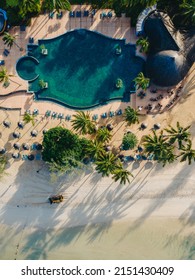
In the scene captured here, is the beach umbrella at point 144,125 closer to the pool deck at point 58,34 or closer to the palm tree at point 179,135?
the pool deck at point 58,34

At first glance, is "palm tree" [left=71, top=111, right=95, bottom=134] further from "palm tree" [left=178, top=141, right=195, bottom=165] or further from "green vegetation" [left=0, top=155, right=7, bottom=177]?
"palm tree" [left=178, top=141, right=195, bottom=165]

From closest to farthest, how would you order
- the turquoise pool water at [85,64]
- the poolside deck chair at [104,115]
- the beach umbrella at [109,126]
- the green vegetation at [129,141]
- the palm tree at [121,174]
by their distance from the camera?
the palm tree at [121,174], the green vegetation at [129,141], the turquoise pool water at [85,64], the beach umbrella at [109,126], the poolside deck chair at [104,115]

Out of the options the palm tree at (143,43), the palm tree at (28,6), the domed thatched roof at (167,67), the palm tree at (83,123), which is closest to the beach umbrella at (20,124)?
the palm tree at (83,123)

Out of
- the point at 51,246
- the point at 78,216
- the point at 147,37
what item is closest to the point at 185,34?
the point at 147,37

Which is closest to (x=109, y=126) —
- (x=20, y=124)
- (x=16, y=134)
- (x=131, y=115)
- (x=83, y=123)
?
(x=131, y=115)

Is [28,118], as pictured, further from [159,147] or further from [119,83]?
[159,147]

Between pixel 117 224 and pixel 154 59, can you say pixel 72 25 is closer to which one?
pixel 154 59

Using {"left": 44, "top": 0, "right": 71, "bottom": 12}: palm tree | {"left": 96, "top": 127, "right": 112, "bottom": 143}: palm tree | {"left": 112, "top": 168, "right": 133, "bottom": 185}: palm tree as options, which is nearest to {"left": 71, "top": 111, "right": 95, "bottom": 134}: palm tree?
{"left": 96, "top": 127, "right": 112, "bottom": 143}: palm tree
